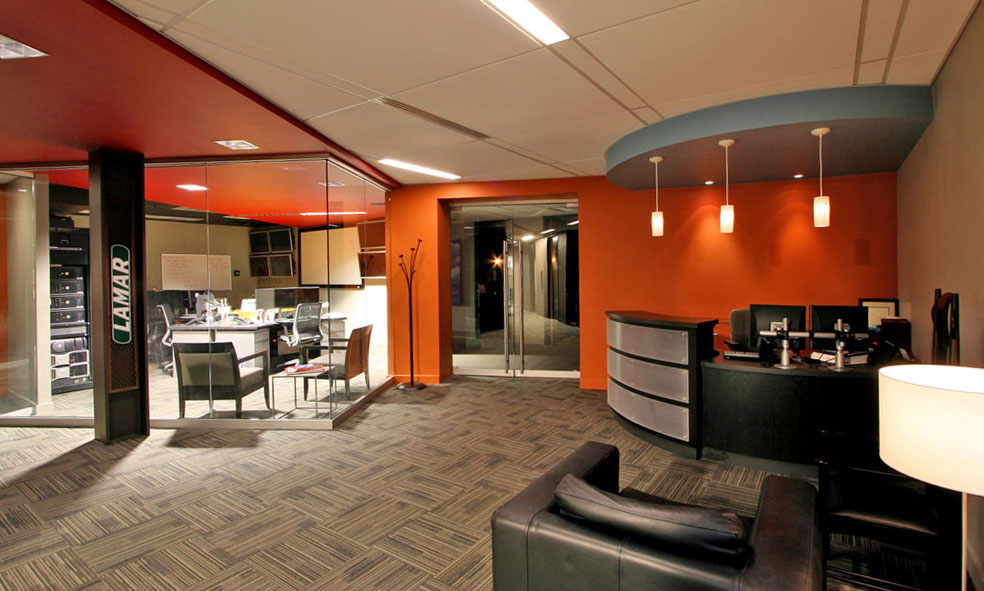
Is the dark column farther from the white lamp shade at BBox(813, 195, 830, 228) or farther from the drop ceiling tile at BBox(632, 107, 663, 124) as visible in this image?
the white lamp shade at BBox(813, 195, 830, 228)

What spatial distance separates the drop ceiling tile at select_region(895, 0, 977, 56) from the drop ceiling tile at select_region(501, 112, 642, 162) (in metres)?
1.69

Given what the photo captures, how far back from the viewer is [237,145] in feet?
13.8

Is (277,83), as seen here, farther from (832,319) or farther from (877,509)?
(832,319)

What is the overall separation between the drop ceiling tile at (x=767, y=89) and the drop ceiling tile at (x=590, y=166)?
5.07ft

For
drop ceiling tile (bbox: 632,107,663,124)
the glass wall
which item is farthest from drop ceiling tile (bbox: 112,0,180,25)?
drop ceiling tile (bbox: 632,107,663,124)

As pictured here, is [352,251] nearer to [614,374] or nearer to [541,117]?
[541,117]

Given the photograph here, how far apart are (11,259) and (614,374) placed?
255 inches

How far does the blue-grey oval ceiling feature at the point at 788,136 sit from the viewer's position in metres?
3.26

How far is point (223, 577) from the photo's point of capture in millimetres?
2338

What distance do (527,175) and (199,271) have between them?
383cm

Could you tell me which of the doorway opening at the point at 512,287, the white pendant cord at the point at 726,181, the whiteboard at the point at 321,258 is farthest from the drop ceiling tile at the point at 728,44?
the doorway opening at the point at 512,287

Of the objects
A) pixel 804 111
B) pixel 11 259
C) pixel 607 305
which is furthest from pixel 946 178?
pixel 11 259

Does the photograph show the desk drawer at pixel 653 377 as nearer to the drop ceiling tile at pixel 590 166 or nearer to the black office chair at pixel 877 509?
the black office chair at pixel 877 509

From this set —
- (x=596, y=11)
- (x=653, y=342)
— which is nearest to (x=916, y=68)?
(x=596, y=11)
